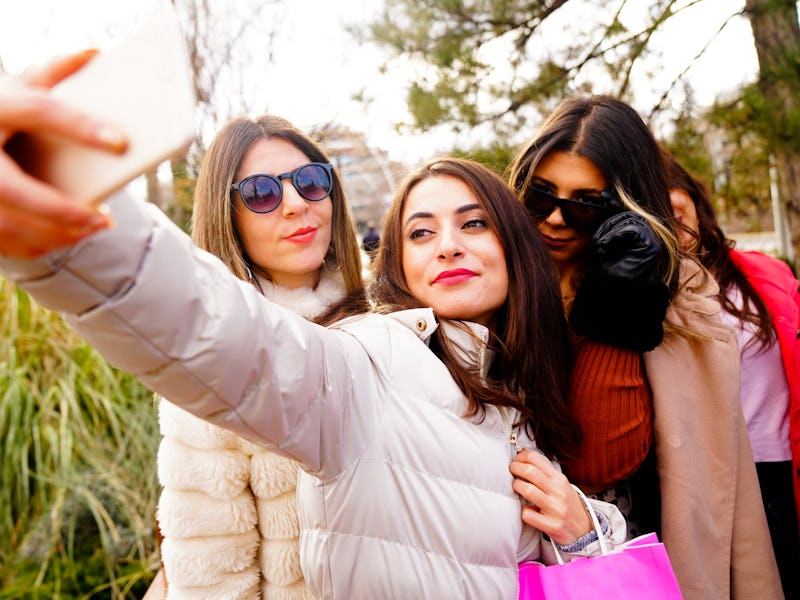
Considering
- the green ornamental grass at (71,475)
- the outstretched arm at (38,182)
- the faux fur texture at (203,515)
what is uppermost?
the outstretched arm at (38,182)

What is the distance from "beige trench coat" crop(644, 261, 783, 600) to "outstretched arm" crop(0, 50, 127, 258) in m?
1.59

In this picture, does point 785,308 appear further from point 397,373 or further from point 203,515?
point 203,515

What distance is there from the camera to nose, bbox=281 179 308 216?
1.75 meters

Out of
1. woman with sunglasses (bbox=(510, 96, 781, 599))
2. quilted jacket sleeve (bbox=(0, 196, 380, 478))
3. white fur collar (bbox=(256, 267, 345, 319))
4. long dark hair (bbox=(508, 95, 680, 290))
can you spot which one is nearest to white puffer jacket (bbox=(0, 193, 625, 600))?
quilted jacket sleeve (bbox=(0, 196, 380, 478))

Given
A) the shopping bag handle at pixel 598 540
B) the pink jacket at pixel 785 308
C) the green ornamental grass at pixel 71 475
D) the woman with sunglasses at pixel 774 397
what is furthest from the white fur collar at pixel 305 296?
the green ornamental grass at pixel 71 475

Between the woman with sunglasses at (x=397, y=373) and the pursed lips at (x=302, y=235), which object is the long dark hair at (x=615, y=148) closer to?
the woman with sunglasses at (x=397, y=373)

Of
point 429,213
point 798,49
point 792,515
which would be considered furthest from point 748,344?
point 798,49

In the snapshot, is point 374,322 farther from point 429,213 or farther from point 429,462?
point 429,213

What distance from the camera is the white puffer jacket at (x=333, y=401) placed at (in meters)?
0.75

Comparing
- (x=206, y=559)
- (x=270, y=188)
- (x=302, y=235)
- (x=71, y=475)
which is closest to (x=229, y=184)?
(x=270, y=188)

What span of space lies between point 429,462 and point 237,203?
3.27 ft

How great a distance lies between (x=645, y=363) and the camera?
1.77 metres

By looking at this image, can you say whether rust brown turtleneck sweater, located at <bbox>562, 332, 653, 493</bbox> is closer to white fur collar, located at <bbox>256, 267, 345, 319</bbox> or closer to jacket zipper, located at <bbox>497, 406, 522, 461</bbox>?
jacket zipper, located at <bbox>497, 406, 522, 461</bbox>

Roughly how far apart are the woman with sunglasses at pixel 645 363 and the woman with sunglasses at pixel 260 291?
736 mm
